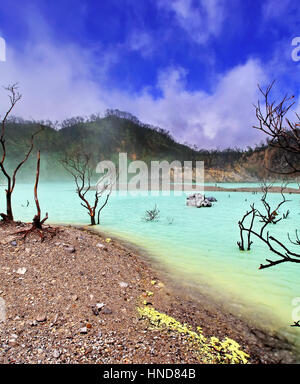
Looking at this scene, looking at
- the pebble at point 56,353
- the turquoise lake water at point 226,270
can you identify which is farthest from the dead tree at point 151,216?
the pebble at point 56,353

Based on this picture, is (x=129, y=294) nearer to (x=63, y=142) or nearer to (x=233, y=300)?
(x=233, y=300)

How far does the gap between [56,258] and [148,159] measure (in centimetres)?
8818

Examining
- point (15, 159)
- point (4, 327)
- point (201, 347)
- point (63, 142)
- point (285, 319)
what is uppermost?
point (63, 142)

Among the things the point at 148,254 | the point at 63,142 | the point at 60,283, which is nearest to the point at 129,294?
the point at 60,283

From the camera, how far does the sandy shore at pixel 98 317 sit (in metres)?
2.23

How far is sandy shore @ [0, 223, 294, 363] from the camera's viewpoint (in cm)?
223

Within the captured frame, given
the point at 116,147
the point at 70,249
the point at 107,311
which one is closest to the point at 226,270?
the point at 107,311

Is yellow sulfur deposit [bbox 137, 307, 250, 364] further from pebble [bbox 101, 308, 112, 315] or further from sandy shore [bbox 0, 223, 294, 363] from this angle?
pebble [bbox 101, 308, 112, 315]

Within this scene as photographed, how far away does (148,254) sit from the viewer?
6.18 meters

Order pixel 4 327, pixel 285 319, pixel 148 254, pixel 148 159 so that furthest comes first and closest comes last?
pixel 148 159, pixel 148 254, pixel 285 319, pixel 4 327

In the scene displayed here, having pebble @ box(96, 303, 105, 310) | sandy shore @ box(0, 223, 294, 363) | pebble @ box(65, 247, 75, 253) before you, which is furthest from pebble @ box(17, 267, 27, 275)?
pebble @ box(96, 303, 105, 310)

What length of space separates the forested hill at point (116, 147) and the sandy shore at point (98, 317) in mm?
66674

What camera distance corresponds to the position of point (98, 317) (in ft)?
9.30
